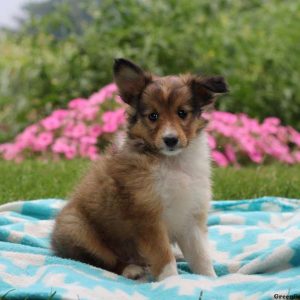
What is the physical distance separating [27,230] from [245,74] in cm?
683

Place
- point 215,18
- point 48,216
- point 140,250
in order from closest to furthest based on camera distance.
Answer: point 140,250, point 48,216, point 215,18

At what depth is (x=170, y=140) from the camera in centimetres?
407

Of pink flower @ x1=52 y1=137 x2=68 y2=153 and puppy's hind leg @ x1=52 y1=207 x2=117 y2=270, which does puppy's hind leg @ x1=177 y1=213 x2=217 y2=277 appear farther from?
pink flower @ x1=52 y1=137 x2=68 y2=153

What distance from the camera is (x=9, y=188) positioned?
679cm

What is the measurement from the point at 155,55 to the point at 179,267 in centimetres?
661

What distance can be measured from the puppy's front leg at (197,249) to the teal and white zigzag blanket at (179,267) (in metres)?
0.13

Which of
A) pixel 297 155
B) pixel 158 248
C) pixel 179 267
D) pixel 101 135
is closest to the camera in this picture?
pixel 158 248

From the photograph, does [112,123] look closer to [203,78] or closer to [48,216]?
Answer: [48,216]

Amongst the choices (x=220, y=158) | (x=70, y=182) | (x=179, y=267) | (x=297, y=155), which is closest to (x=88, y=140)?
(x=220, y=158)

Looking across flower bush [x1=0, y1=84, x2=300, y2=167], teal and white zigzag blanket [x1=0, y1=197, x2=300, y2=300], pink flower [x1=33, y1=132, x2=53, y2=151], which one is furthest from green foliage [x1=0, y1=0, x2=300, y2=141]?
teal and white zigzag blanket [x1=0, y1=197, x2=300, y2=300]

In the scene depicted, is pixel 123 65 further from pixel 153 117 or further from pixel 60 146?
pixel 60 146

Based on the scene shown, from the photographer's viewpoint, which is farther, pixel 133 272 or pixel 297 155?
pixel 297 155

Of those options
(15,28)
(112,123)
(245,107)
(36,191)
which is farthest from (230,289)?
(15,28)

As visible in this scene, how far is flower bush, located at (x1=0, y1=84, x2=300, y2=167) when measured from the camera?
9.36 meters
